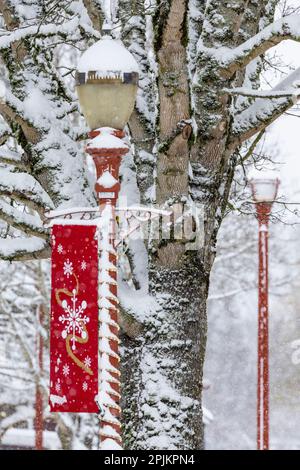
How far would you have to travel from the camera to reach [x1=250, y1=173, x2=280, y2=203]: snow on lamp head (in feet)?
47.2

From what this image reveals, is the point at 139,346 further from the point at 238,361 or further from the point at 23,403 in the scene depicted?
the point at 238,361

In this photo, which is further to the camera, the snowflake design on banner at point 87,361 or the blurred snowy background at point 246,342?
the blurred snowy background at point 246,342

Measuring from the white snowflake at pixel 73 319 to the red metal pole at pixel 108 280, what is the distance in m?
0.18

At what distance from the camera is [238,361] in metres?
46.3

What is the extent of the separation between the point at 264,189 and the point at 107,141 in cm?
Answer: 641

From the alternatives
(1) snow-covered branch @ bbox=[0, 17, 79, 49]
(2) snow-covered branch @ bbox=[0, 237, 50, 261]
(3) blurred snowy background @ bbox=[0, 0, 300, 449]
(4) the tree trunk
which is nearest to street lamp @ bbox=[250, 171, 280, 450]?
(4) the tree trunk

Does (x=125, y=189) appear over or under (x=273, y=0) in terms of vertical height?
under

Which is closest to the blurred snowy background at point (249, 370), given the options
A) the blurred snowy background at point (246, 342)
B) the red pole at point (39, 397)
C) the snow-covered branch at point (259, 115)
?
the blurred snowy background at point (246, 342)

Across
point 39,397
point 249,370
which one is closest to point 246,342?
point 249,370

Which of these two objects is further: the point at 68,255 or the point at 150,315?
the point at 150,315

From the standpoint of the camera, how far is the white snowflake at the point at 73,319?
8.74 m

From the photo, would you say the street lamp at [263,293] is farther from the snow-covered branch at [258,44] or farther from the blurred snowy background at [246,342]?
the blurred snowy background at [246,342]

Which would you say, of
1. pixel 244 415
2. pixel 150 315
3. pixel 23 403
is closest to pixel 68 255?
pixel 150 315

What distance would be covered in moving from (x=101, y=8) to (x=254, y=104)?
1.91m
